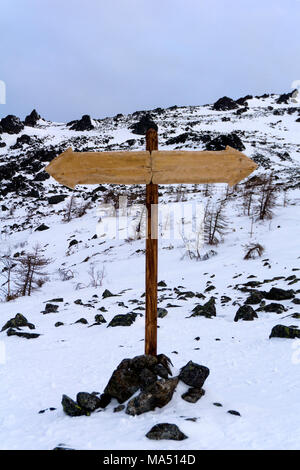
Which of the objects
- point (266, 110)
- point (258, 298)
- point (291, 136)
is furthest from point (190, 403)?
point (266, 110)

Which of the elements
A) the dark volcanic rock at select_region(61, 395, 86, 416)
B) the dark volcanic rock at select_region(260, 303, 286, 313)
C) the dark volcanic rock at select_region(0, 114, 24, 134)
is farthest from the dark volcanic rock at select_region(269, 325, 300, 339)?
the dark volcanic rock at select_region(0, 114, 24, 134)

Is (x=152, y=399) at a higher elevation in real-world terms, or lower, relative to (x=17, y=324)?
higher

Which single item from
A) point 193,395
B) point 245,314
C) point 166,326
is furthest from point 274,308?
point 193,395

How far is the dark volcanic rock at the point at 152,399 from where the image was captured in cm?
317

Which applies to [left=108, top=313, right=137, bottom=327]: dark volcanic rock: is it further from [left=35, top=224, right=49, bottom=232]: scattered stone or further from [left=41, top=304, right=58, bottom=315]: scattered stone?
[left=35, top=224, right=49, bottom=232]: scattered stone

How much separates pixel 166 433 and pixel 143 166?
2.65m

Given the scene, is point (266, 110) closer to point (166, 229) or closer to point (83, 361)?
point (166, 229)

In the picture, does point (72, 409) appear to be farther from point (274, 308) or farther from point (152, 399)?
point (274, 308)

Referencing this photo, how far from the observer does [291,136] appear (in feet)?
183

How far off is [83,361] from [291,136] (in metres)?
61.2

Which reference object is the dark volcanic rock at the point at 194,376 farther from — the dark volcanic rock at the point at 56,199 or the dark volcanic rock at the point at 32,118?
the dark volcanic rock at the point at 32,118

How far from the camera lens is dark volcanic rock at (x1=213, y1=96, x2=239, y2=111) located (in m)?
87.4

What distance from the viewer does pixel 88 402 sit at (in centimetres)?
342

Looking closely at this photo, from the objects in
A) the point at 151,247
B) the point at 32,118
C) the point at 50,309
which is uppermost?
the point at 32,118
